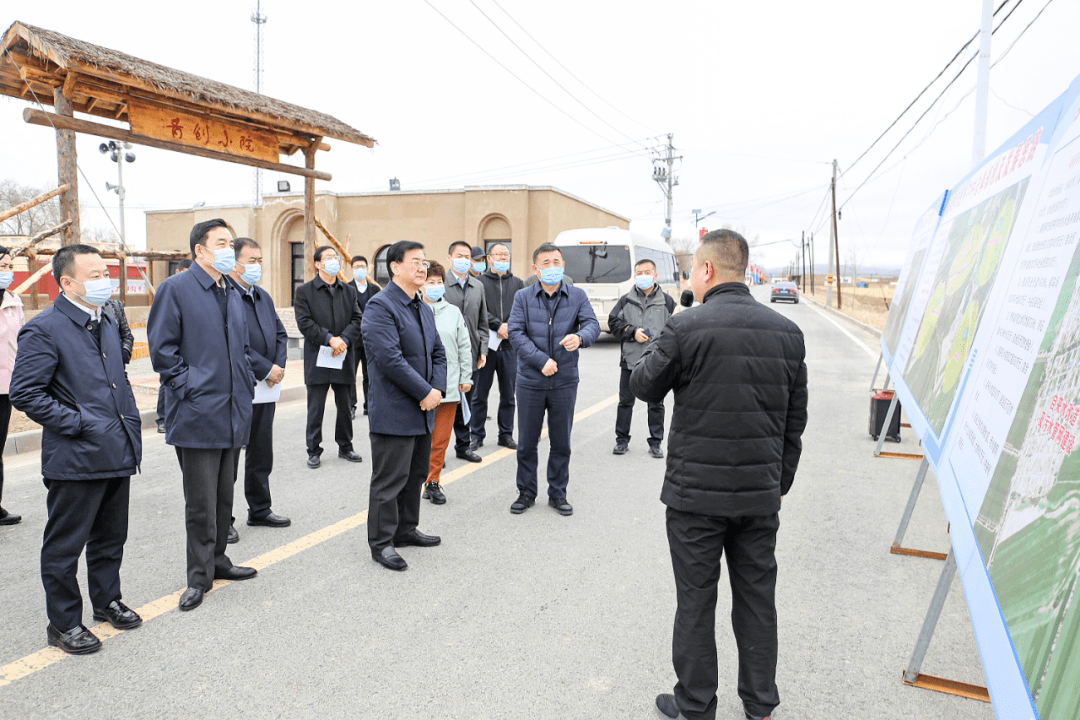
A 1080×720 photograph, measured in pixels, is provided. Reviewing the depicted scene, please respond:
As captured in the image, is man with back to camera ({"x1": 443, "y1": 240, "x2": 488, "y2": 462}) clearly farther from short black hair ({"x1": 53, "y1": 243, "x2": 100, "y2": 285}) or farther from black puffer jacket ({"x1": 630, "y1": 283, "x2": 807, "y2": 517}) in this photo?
black puffer jacket ({"x1": 630, "y1": 283, "x2": 807, "y2": 517})

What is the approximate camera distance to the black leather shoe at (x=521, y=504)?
16.1 feet

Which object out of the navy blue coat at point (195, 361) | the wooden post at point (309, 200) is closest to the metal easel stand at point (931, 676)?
the navy blue coat at point (195, 361)

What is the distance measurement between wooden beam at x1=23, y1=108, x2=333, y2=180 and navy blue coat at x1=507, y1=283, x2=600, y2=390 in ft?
19.5

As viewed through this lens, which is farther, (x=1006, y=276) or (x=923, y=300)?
(x=923, y=300)

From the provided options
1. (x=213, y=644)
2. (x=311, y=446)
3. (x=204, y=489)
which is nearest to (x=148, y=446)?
(x=311, y=446)

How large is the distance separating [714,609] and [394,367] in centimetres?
226

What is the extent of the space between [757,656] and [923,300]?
3845 mm

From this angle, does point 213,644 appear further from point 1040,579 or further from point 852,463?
point 852,463

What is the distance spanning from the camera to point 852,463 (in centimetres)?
636

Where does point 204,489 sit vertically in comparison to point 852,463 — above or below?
above

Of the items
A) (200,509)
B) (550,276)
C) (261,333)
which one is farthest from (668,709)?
(261,333)

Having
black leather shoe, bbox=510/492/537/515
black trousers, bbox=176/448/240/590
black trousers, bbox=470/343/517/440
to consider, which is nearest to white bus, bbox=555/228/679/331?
black trousers, bbox=470/343/517/440

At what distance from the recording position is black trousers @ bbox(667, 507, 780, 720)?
2.52m

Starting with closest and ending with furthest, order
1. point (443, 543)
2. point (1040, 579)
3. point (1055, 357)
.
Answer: point (1040, 579), point (1055, 357), point (443, 543)
